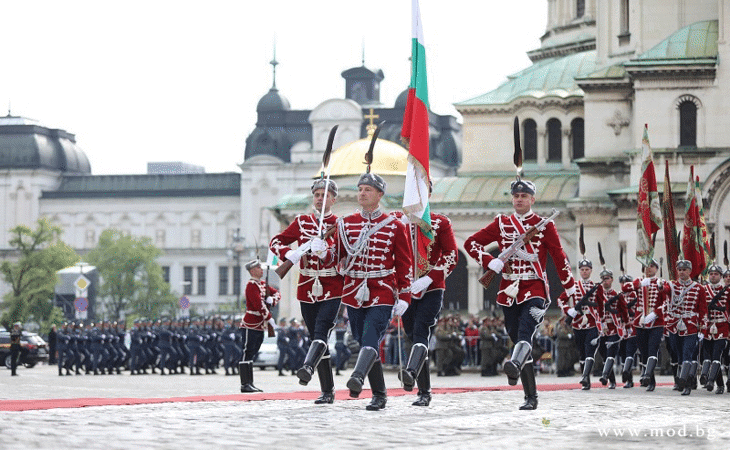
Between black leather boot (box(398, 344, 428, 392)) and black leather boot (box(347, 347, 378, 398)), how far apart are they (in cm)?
33

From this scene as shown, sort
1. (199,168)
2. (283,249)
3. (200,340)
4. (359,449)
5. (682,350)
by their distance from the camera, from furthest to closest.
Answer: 1. (199,168)
2. (200,340)
3. (682,350)
4. (283,249)
5. (359,449)

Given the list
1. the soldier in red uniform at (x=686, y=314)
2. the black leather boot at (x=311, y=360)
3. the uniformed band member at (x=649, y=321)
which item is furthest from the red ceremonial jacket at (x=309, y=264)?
the uniformed band member at (x=649, y=321)

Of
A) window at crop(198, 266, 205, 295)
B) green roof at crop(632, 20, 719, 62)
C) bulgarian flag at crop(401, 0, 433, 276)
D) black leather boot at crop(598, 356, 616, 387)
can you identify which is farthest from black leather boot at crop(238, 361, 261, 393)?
window at crop(198, 266, 205, 295)

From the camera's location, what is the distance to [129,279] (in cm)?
11544

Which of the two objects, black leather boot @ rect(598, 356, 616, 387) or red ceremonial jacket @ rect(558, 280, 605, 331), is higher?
red ceremonial jacket @ rect(558, 280, 605, 331)

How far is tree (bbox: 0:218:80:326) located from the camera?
348 ft

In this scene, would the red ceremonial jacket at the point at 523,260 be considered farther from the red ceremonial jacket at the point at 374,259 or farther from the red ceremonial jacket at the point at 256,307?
the red ceremonial jacket at the point at 256,307

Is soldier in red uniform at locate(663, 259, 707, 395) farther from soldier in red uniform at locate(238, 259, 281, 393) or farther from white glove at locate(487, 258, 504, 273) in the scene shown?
white glove at locate(487, 258, 504, 273)

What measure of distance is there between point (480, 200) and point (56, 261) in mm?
49833

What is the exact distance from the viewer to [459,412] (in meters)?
14.2

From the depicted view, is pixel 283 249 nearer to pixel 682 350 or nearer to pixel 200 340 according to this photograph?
pixel 682 350

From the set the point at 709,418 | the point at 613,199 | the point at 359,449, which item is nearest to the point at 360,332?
the point at 709,418

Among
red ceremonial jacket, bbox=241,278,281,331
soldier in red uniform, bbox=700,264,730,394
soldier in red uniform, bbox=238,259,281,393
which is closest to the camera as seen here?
soldier in red uniform, bbox=238,259,281,393

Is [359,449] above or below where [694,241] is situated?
below
